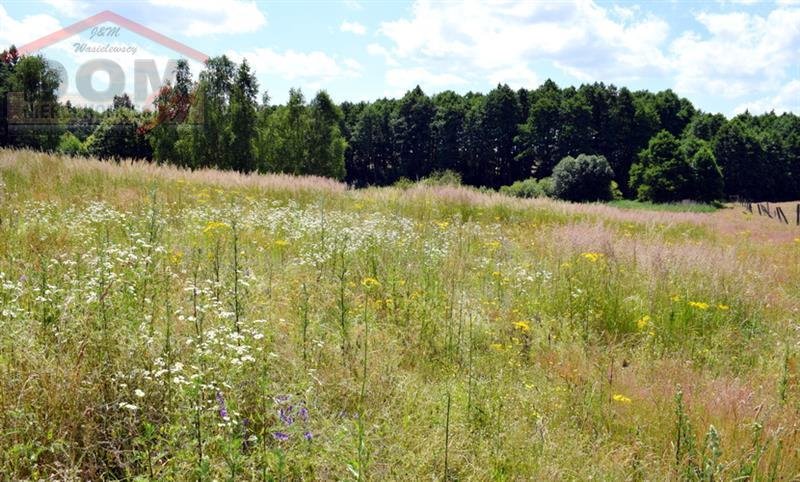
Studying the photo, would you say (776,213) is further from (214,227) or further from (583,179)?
(214,227)

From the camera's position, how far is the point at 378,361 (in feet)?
10.2

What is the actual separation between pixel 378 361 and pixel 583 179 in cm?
5062

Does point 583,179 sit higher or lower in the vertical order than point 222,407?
higher

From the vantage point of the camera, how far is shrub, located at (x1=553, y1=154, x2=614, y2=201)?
49.7 metres

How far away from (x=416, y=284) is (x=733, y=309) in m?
3.57

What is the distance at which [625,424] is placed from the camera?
9.98ft

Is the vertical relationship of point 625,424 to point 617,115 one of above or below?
below

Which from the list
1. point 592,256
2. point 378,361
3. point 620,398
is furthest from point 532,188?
point 378,361

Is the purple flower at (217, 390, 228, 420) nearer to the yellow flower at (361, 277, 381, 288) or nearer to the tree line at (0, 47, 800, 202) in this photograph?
the yellow flower at (361, 277, 381, 288)

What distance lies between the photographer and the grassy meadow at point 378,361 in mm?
2225

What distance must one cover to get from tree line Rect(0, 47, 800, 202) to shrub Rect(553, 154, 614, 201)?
0.13 m

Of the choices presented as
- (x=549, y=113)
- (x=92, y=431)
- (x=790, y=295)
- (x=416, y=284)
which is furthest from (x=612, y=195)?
(x=92, y=431)

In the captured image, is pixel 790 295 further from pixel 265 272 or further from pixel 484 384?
pixel 265 272

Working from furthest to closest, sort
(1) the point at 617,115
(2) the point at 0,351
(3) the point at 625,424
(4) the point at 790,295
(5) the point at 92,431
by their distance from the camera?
(1) the point at 617,115
(4) the point at 790,295
(3) the point at 625,424
(2) the point at 0,351
(5) the point at 92,431
